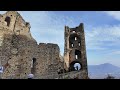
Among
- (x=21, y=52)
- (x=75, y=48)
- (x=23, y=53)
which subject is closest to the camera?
(x=21, y=52)

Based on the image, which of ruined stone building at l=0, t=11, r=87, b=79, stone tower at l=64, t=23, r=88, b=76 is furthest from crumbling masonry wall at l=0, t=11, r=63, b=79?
stone tower at l=64, t=23, r=88, b=76

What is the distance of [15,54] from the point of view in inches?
752

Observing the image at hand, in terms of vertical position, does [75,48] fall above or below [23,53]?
above

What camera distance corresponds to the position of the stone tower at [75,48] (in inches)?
1283

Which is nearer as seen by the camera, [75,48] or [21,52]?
[21,52]

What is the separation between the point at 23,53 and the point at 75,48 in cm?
1474

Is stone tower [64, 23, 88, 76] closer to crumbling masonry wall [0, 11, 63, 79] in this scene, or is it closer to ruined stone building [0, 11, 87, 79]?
ruined stone building [0, 11, 87, 79]

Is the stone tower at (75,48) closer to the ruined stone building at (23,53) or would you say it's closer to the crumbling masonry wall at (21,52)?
the ruined stone building at (23,53)

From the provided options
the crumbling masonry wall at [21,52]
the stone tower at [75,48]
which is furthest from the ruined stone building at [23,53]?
the stone tower at [75,48]

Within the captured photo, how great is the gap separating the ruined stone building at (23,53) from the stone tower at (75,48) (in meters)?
1.51

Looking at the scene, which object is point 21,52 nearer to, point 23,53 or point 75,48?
point 23,53

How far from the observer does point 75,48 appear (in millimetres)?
33531

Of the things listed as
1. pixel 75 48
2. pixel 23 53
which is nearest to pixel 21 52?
pixel 23 53
